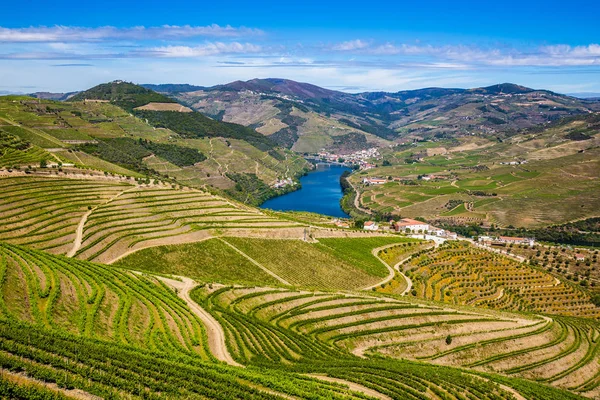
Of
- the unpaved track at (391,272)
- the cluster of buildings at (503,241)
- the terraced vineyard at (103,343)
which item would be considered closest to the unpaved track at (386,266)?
the unpaved track at (391,272)

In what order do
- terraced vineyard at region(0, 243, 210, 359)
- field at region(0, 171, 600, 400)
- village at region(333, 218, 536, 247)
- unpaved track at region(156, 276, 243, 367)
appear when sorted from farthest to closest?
1. village at region(333, 218, 536, 247)
2. unpaved track at region(156, 276, 243, 367)
3. terraced vineyard at region(0, 243, 210, 359)
4. field at region(0, 171, 600, 400)

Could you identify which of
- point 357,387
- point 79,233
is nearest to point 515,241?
point 357,387

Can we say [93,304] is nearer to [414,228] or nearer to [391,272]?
[391,272]

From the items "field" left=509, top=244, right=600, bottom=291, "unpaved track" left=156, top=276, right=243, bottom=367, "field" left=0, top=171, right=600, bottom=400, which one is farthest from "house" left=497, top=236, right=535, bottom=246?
"unpaved track" left=156, top=276, right=243, bottom=367

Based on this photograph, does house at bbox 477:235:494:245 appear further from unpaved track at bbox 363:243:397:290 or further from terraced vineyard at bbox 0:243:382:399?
terraced vineyard at bbox 0:243:382:399

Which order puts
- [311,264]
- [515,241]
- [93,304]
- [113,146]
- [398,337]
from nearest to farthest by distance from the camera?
1. [93,304]
2. [398,337]
3. [311,264]
4. [515,241]
5. [113,146]

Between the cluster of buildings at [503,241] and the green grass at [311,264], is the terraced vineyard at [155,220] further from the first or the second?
the cluster of buildings at [503,241]

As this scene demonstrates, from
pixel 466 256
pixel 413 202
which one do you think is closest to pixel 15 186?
pixel 466 256
